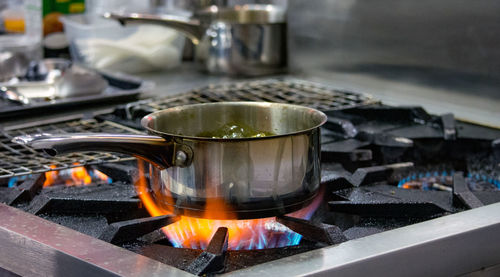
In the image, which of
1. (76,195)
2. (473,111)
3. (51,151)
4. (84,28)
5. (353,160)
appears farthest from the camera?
(84,28)

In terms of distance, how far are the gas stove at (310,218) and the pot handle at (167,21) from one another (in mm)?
255

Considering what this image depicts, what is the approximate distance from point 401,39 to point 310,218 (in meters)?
0.70

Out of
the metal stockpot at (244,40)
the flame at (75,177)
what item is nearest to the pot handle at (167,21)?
the metal stockpot at (244,40)

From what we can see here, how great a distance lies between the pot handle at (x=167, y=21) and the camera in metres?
1.29

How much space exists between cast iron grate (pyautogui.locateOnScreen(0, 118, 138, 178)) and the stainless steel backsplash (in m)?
0.60

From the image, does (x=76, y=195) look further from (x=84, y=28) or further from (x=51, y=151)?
(x=84, y=28)

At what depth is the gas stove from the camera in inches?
23.4

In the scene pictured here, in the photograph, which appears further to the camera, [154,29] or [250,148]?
[154,29]

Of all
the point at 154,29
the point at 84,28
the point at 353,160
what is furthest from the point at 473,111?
the point at 84,28

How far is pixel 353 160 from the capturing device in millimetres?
927

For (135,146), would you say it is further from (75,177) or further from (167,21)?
(167,21)

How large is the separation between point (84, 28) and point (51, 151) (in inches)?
41.6

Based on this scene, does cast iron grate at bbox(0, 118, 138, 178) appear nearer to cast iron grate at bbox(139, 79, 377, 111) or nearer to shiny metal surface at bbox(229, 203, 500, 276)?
cast iron grate at bbox(139, 79, 377, 111)

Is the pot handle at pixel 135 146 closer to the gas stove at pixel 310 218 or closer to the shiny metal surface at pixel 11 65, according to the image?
the gas stove at pixel 310 218
